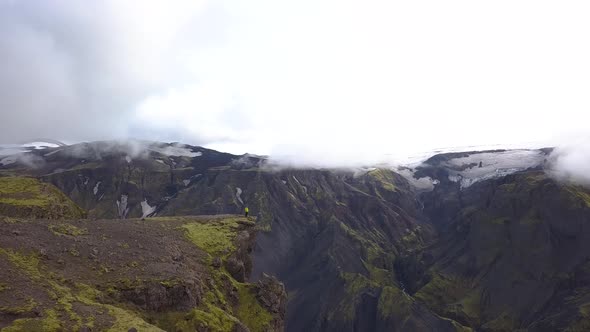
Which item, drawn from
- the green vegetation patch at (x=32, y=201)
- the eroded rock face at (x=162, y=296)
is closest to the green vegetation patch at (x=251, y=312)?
the eroded rock face at (x=162, y=296)

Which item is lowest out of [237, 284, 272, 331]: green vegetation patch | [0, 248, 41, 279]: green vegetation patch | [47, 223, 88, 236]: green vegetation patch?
[237, 284, 272, 331]: green vegetation patch

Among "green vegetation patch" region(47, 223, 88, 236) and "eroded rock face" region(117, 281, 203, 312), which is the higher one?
"green vegetation patch" region(47, 223, 88, 236)

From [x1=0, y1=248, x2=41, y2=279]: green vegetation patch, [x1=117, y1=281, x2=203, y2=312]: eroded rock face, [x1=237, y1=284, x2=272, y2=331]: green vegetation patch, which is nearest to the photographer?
[x1=0, y1=248, x2=41, y2=279]: green vegetation patch

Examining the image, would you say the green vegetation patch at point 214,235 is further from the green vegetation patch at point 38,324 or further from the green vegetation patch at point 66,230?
the green vegetation patch at point 38,324

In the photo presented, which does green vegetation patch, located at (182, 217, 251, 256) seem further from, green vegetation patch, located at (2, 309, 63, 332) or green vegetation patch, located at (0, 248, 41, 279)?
green vegetation patch, located at (2, 309, 63, 332)

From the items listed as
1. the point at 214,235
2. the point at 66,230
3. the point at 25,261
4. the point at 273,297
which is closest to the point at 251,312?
the point at 273,297

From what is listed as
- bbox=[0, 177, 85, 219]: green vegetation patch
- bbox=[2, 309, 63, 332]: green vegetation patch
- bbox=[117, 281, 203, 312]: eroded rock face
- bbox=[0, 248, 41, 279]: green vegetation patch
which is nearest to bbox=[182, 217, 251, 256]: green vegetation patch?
bbox=[117, 281, 203, 312]: eroded rock face

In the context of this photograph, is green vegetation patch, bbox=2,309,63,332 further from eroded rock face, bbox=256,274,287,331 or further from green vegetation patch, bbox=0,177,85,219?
eroded rock face, bbox=256,274,287,331

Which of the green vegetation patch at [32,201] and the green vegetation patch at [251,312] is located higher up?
the green vegetation patch at [32,201]

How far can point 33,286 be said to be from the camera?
2183 inches

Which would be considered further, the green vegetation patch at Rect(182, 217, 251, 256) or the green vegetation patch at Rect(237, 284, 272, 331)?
the green vegetation patch at Rect(182, 217, 251, 256)

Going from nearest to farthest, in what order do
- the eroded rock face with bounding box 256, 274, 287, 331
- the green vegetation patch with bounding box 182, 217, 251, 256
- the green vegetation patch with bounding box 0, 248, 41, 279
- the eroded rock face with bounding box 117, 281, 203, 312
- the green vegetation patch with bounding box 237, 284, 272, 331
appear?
the green vegetation patch with bounding box 0, 248, 41, 279 → the eroded rock face with bounding box 117, 281, 203, 312 → the green vegetation patch with bounding box 237, 284, 272, 331 → the eroded rock face with bounding box 256, 274, 287, 331 → the green vegetation patch with bounding box 182, 217, 251, 256

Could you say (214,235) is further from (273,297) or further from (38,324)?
(38,324)

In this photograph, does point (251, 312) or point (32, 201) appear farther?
point (32, 201)
